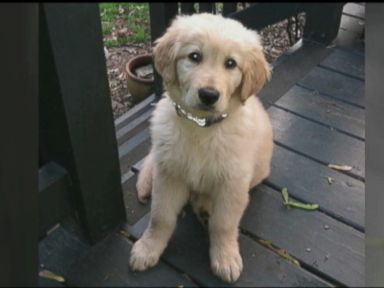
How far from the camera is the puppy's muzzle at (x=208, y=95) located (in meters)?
1.73

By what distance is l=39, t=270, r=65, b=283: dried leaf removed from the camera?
1987 millimetres

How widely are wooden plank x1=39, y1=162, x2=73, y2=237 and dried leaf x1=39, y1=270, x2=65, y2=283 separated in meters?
0.17

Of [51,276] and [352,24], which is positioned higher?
[352,24]

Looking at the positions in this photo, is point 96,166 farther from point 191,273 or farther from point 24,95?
point 24,95

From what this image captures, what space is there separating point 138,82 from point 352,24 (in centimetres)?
157

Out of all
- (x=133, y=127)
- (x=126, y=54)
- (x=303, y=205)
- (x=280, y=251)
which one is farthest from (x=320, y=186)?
(x=126, y=54)

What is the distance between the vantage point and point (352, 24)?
11.9ft

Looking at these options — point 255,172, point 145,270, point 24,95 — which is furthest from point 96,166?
point 24,95

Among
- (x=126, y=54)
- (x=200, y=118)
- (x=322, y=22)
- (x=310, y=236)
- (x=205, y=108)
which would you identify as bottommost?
(x=126, y=54)

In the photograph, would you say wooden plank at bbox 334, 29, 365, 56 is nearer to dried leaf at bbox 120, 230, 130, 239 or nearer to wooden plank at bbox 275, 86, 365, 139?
wooden plank at bbox 275, 86, 365, 139

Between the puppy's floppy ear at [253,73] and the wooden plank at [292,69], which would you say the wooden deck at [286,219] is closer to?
the wooden plank at [292,69]

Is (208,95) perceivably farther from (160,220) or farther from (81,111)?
(160,220)

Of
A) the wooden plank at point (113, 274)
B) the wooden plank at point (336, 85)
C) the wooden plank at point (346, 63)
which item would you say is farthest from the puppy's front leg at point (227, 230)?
the wooden plank at point (346, 63)

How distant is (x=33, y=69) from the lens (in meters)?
0.91
